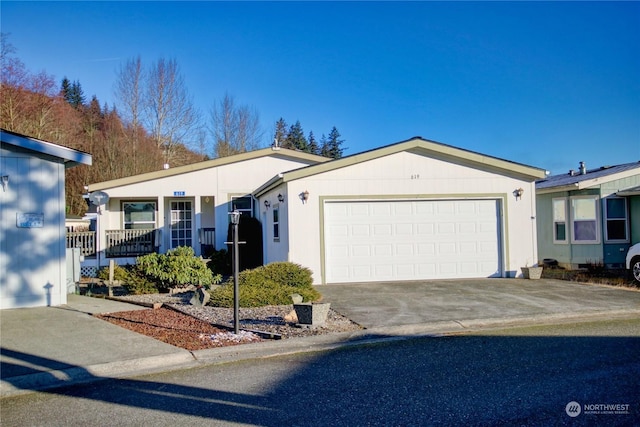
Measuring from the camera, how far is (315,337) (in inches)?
269

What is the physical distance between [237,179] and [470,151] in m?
8.96

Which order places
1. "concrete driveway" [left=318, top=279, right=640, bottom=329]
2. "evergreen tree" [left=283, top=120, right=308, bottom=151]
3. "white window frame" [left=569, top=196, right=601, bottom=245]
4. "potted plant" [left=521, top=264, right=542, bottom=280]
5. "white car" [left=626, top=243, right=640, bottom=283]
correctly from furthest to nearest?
"evergreen tree" [left=283, top=120, right=308, bottom=151] < "white window frame" [left=569, top=196, right=601, bottom=245] < "potted plant" [left=521, top=264, right=542, bottom=280] < "white car" [left=626, top=243, right=640, bottom=283] < "concrete driveway" [left=318, top=279, right=640, bottom=329]

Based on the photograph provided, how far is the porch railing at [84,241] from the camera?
16859 millimetres

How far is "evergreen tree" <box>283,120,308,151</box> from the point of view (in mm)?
57447

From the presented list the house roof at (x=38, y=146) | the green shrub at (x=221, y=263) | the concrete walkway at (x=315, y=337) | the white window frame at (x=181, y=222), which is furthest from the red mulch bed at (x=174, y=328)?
the white window frame at (x=181, y=222)

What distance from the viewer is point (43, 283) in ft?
31.6

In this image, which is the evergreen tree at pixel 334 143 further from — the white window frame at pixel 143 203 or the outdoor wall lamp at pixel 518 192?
the outdoor wall lamp at pixel 518 192

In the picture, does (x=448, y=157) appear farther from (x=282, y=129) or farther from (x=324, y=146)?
(x=324, y=146)

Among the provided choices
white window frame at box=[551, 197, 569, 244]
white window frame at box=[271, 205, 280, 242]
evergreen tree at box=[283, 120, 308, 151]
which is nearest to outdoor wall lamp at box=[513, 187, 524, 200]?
white window frame at box=[551, 197, 569, 244]

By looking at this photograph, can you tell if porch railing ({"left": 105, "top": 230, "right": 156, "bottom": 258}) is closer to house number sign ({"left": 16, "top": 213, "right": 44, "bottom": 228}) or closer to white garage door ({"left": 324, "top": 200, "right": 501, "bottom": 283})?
house number sign ({"left": 16, "top": 213, "right": 44, "bottom": 228})

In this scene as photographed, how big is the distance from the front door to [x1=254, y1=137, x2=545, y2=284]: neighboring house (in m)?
6.78

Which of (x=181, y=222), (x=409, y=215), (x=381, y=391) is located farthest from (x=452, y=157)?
(x=181, y=222)

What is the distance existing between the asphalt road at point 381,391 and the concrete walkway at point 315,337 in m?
0.34

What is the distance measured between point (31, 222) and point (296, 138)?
1966 inches
